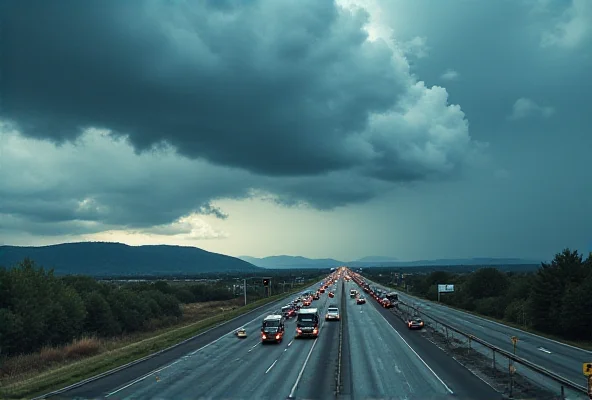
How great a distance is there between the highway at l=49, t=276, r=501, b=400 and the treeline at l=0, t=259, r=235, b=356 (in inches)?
768

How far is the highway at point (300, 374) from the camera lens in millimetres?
24516

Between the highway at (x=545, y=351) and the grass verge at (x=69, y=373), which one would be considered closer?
the grass verge at (x=69, y=373)

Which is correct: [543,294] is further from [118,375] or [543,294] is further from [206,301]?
[206,301]

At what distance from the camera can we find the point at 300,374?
1163 inches

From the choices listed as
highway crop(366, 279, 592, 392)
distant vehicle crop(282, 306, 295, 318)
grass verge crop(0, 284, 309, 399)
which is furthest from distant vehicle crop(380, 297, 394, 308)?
grass verge crop(0, 284, 309, 399)

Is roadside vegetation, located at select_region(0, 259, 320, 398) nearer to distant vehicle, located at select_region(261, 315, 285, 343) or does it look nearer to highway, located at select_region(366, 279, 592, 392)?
distant vehicle, located at select_region(261, 315, 285, 343)

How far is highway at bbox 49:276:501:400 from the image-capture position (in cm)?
2452

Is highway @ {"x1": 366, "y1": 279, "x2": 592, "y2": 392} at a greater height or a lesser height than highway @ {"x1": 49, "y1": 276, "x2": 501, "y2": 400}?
lesser

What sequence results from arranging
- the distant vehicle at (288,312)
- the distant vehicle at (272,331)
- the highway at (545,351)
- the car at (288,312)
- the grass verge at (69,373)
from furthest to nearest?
1. the distant vehicle at (288,312)
2. the car at (288,312)
3. the distant vehicle at (272,331)
4. the highway at (545,351)
5. the grass verge at (69,373)

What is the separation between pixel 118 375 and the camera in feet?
102

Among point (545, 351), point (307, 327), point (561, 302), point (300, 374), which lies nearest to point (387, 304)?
point (561, 302)

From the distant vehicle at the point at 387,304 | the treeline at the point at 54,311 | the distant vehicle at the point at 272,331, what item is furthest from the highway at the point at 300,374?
the distant vehicle at the point at 387,304

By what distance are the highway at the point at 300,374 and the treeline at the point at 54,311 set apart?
19499 mm

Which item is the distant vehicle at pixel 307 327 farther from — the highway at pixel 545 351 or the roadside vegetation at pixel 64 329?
the highway at pixel 545 351
